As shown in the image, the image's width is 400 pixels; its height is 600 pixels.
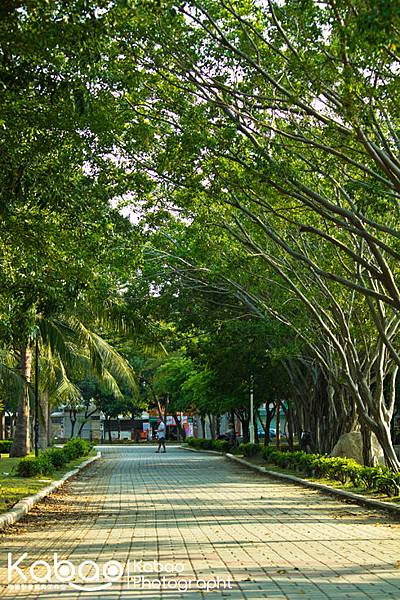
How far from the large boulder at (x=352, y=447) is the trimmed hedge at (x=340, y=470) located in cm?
54

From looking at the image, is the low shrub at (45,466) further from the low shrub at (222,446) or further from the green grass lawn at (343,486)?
the low shrub at (222,446)

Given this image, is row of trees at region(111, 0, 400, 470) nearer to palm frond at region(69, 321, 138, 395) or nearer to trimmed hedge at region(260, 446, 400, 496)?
trimmed hedge at region(260, 446, 400, 496)

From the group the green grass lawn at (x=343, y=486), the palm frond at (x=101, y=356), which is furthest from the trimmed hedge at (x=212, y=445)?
the green grass lawn at (x=343, y=486)

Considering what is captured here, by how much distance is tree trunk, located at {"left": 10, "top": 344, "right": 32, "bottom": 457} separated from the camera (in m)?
31.4

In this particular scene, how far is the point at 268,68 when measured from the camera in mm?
14734

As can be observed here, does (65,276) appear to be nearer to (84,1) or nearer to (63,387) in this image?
(84,1)

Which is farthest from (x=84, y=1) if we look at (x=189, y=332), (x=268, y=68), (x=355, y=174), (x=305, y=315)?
(x=189, y=332)

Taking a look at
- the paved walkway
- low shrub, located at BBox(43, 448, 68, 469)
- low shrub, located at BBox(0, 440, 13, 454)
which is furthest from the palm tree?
low shrub, located at BBox(0, 440, 13, 454)

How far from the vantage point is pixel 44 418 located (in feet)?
131

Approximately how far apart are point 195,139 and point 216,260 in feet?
31.9

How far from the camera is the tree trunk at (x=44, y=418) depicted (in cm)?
3869

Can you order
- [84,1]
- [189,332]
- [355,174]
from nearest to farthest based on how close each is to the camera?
[84,1] < [355,174] < [189,332]

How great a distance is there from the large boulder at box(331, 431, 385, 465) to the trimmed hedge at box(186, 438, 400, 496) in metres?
0.54

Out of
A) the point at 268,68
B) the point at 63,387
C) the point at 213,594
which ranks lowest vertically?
the point at 213,594
